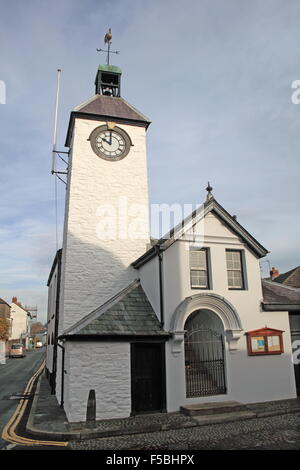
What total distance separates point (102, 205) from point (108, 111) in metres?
5.16

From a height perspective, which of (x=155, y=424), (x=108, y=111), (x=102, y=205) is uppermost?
(x=108, y=111)

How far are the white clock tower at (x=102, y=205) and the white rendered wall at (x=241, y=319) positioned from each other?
3.55m

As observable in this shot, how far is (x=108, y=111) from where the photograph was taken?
18.3m

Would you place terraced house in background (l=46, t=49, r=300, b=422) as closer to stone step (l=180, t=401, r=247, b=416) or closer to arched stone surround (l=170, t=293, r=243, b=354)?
arched stone surround (l=170, t=293, r=243, b=354)

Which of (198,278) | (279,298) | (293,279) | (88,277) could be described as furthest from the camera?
(293,279)

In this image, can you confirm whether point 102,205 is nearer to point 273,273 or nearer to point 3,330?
point 273,273

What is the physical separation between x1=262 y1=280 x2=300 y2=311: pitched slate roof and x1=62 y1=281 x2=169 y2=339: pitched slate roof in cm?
465

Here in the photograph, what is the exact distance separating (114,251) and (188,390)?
6.68 meters

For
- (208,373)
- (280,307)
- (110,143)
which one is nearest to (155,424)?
(208,373)

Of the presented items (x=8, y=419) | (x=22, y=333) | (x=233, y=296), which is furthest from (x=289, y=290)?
(x=22, y=333)

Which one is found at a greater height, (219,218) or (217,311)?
(219,218)

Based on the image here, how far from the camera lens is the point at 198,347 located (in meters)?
16.0

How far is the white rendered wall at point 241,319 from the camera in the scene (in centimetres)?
1251

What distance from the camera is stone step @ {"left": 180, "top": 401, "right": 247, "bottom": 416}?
1148 cm
